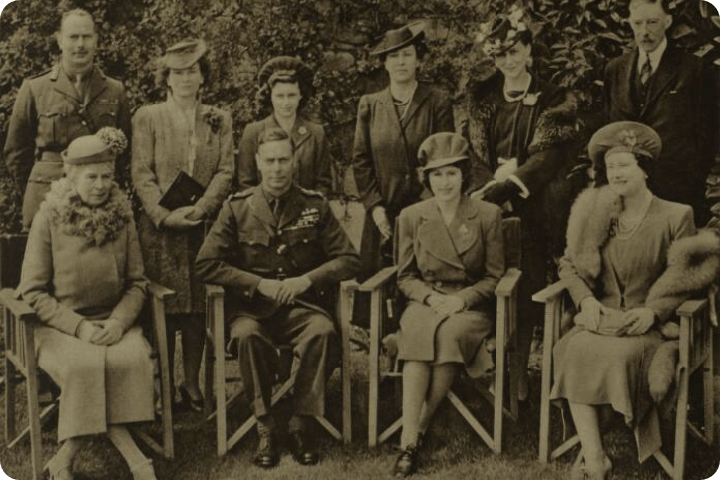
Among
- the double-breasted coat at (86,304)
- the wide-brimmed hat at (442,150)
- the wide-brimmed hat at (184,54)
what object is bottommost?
the double-breasted coat at (86,304)

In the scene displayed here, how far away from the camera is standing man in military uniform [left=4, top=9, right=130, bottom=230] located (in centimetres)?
514

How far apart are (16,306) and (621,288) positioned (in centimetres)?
288

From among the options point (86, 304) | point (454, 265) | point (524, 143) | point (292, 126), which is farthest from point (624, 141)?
point (86, 304)

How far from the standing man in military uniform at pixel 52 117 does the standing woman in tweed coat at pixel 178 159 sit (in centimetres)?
24

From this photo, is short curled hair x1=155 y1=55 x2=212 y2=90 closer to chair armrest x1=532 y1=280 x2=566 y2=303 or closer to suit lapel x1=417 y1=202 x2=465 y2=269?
suit lapel x1=417 y1=202 x2=465 y2=269

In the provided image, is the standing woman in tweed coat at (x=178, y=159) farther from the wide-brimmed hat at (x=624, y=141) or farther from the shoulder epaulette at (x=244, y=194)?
the wide-brimmed hat at (x=624, y=141)

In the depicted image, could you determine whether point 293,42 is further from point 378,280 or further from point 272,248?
point 378,280

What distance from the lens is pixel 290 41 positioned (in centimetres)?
525

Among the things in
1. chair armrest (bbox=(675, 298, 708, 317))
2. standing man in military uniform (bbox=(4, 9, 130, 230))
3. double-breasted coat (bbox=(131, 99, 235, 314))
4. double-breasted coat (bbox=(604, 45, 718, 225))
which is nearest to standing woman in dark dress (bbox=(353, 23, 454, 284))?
double-breasted coat (bbox=(131, 99, 235, 314))

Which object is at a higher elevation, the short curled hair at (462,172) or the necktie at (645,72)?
the necktie at (645,72)

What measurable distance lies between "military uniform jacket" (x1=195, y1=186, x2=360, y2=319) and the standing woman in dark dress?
1.09 ft

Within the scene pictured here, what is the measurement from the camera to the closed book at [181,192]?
526cm

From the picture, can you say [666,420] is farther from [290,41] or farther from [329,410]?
[290,41]

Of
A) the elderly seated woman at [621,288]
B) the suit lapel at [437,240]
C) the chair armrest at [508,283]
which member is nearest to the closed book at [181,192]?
the suit lapel at [437,240]
